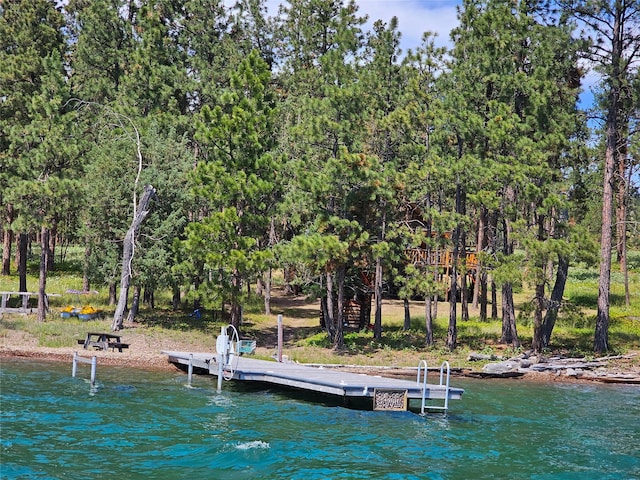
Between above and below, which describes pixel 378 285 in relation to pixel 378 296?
above

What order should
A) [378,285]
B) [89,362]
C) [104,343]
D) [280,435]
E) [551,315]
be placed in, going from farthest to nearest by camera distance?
[378,285] → [551,315] → [104,343] → [89,362] → [280,435]

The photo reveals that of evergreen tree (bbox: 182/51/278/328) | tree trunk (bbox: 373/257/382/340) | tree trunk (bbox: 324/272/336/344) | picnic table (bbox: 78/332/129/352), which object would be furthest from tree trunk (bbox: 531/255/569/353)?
picnic table (bbox: 78/332/129/352)

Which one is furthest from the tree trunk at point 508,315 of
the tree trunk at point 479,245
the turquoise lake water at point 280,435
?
the turquoise lake water at point 280,435

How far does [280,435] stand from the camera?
1800 centimetres

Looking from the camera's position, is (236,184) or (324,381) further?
(236,184)

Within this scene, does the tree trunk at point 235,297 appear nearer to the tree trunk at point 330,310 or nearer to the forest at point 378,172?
the forest at point 378,172

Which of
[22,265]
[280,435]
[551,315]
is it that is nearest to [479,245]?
[551,315]

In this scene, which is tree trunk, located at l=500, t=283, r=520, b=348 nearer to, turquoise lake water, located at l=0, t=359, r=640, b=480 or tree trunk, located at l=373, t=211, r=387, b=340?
tree trunk, located at l=373, t=211, r=387, b=340

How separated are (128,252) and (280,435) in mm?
19564

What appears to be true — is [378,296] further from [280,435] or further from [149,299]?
[280,435]

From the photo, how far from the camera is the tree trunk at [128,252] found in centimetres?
3475

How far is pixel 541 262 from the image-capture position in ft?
106

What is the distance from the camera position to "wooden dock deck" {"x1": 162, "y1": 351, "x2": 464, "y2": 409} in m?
22.0

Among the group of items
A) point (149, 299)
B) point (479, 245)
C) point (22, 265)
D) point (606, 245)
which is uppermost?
point (479, 245)
